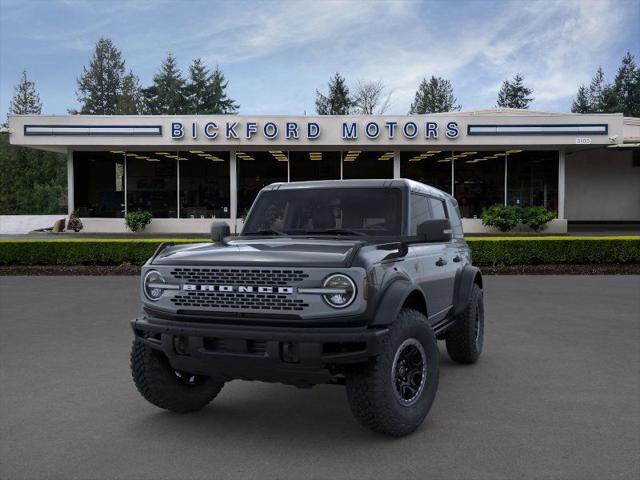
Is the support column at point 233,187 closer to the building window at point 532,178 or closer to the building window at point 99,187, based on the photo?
the building window at point 99,187

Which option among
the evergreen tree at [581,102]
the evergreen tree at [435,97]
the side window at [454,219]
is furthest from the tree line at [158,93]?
the side window at [454,219]

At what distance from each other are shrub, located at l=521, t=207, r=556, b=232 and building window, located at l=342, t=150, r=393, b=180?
6.10 metres

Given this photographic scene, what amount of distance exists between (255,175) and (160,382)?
24079 millimetres

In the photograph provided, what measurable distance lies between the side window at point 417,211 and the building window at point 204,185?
2275 centimetres

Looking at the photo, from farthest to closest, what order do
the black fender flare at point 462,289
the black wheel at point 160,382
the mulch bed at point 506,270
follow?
1. the mulch bed at point 506,270
2. the black fender flare at point 462,289
3. the black wheel at point 160,382

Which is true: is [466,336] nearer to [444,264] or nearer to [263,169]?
[444,264]

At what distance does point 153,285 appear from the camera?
14.7 feet

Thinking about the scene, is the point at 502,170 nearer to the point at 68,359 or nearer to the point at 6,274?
the point at 6,274

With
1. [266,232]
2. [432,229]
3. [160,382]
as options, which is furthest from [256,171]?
[160,382]

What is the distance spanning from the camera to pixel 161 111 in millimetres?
73000

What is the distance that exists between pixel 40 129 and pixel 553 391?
25.4 meters

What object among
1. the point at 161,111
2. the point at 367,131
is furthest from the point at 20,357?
the point at 161,111

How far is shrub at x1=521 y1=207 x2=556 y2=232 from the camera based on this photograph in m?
25.9

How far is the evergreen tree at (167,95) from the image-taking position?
239 ft
